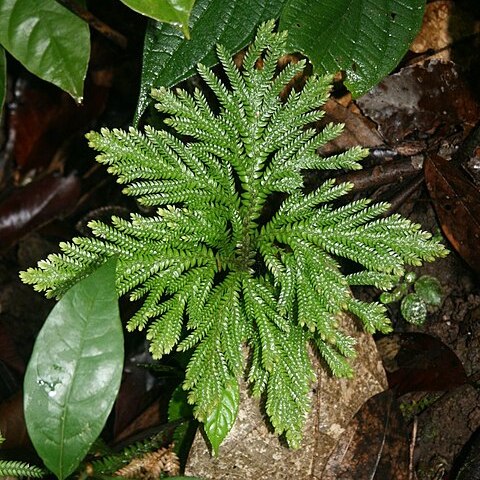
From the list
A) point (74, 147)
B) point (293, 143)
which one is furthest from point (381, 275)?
point (74, 147)

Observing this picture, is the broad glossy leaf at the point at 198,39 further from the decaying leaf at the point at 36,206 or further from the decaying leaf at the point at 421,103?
the decaying leaf at the point at 36,206

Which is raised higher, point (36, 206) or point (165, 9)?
point (165, 9)

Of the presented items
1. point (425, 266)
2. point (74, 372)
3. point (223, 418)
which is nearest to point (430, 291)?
point (425, 266)

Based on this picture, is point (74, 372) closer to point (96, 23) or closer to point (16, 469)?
point (16, 469)

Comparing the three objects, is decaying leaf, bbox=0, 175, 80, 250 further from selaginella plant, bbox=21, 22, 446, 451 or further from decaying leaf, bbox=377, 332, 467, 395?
decaying leaf, bbox=377, 332, 467, 395

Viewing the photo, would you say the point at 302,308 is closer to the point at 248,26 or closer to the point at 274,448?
the point at 274,448

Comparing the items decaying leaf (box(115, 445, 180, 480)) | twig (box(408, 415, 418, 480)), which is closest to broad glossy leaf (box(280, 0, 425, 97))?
twig (box(408, 415, 418, 480))
